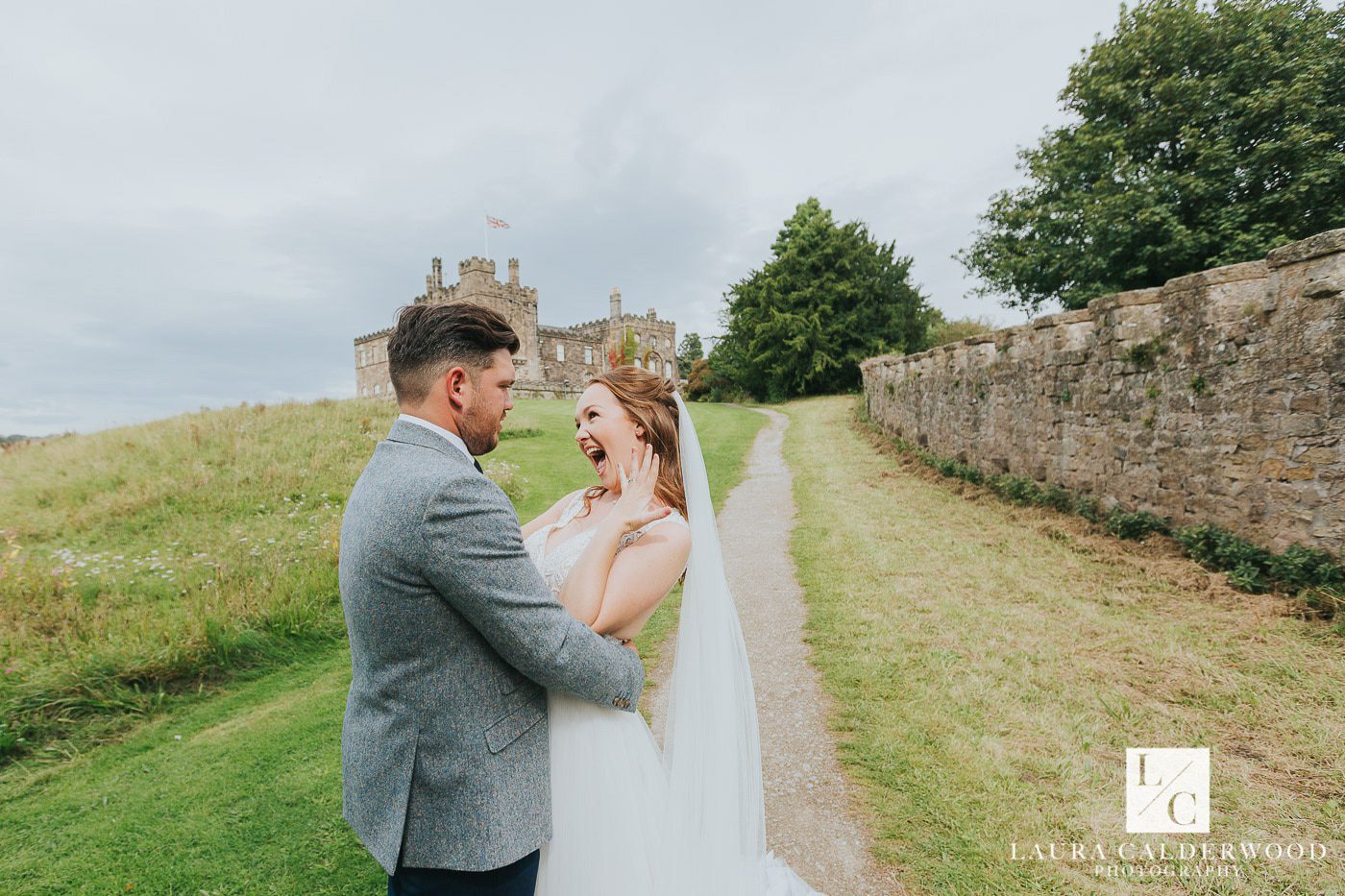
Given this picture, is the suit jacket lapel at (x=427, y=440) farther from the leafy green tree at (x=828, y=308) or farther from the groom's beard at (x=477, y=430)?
the leafy green tree at (x=828, y=308)

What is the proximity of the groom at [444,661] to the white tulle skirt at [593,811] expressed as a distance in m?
0.16

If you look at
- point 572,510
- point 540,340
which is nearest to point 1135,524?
point 572,510

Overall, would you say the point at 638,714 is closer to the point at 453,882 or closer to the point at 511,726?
the point at 511,726

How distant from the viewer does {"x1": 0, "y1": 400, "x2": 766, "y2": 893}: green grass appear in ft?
10.7

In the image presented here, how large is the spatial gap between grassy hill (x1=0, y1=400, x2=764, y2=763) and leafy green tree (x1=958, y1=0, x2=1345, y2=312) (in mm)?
18656

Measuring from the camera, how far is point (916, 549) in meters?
8.75

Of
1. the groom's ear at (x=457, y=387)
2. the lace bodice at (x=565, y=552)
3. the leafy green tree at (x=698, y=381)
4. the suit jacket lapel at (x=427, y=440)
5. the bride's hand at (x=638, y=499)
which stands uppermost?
the leafy green tree at (x=698, y=381)

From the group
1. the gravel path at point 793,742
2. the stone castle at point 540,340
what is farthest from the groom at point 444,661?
the stone castle at point 540,340

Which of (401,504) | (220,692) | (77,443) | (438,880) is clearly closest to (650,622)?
(220,692)

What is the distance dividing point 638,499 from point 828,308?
3781 centimetres

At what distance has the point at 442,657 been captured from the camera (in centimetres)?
169

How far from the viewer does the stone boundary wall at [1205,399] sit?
570 centimetres

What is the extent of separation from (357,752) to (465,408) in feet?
3.56

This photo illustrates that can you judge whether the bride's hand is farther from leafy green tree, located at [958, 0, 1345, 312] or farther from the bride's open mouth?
leafy green tree, located at [958, 0, 1345, 312]
